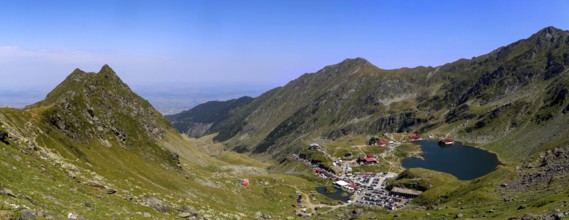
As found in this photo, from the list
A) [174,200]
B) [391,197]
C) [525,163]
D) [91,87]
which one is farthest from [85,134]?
[525,163]

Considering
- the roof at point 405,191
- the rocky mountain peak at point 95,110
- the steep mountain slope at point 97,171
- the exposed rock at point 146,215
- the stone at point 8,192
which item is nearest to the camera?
the stone at point 8,192

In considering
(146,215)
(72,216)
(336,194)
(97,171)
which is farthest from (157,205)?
(336,194)

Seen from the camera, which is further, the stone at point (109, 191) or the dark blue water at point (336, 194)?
the dark blue water at point (336, 194)

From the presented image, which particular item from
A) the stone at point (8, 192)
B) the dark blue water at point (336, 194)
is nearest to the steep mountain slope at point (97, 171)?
the stone at point (8, 192)

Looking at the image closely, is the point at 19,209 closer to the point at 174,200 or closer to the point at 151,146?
the point at 174,200

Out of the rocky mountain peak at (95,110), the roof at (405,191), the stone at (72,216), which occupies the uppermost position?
the rocky mountain peak at (95,110)

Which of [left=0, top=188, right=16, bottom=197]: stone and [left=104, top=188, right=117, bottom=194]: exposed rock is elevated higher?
[left=0, top=188, right=16, bottom=197]: stone

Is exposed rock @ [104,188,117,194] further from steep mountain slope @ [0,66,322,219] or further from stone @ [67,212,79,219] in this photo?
stone @ [67,212,79,219]

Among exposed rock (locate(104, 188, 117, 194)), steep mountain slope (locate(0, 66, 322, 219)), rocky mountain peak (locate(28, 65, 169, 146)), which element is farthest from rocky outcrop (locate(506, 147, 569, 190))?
rocky mountain peak (locate(28, 65, 169, 146))

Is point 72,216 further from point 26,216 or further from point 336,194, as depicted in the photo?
point 336,194

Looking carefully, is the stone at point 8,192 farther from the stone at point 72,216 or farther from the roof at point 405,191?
the roof at point 405,191

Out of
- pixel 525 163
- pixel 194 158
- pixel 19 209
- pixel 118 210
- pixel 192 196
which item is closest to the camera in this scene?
pixel 19 209
